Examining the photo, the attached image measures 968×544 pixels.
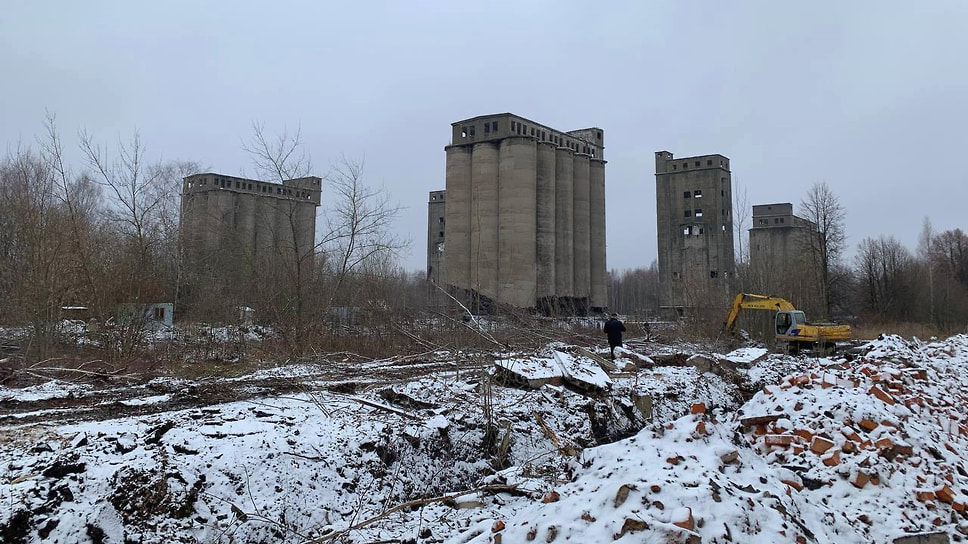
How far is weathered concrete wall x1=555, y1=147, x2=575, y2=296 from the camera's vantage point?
130 feet

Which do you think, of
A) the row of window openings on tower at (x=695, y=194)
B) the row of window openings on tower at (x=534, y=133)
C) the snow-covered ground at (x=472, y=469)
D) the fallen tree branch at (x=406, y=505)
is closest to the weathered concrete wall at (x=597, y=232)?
the row of window openings on tower at (x=534, y=133)

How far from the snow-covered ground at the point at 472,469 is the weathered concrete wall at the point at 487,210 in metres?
28.0

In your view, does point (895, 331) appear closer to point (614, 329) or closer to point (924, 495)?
point (614, 329)

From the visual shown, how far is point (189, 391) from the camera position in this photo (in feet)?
27.2

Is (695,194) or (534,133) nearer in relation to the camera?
(534,133)

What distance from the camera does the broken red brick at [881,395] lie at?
8.15 metres

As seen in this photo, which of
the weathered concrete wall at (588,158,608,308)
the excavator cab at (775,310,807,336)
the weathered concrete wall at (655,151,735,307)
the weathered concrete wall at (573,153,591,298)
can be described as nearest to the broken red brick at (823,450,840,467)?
the excavator cab at (775,310,807,336)

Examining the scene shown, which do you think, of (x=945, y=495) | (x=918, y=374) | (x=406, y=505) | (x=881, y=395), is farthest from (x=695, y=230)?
(x=406, y=505)

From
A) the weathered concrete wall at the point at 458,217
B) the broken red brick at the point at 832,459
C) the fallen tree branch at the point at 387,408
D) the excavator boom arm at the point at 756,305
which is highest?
the weathered concrete wall at the point at 458,217

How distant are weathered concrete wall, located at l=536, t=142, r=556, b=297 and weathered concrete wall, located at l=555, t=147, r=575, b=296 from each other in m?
0.93

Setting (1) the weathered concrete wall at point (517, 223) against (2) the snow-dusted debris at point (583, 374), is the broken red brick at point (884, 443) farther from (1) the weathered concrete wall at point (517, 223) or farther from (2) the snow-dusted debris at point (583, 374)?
(1) the weathered concrete wall at point (517, 223)

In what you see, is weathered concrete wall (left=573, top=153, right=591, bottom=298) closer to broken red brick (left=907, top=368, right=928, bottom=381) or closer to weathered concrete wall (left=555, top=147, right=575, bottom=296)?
weathered concrete wall (left=555, top=147, right=575, bottom=296)

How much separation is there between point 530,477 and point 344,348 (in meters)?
9.27

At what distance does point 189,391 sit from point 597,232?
3741 cm
